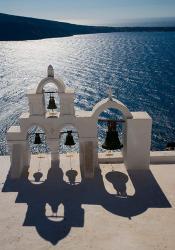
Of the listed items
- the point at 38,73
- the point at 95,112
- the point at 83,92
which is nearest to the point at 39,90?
the point at 95,112

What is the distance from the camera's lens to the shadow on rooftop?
622 inches

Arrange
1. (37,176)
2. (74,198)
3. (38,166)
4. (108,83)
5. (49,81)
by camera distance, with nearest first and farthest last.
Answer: (74,198) → (49,81) → (37,176) → (38,166) → (108,83)

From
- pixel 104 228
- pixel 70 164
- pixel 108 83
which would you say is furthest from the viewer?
pixel 108 83

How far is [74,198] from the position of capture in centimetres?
1786

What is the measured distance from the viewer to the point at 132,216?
16.2 m

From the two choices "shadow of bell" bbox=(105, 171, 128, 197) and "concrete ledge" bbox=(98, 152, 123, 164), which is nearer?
"shadow of bell" bbox=(105, 171, 128, 197)

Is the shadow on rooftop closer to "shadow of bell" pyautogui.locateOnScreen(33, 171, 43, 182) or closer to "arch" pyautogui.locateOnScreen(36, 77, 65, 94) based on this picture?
"shadow of bell" pyautogui.locateOnScreen(33, 171, 43, 182)

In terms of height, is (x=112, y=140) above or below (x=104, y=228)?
above

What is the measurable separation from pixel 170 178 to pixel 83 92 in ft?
184

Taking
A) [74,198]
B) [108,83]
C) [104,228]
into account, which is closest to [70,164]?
[74,198]

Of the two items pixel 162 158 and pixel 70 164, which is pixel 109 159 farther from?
pixel 162 158

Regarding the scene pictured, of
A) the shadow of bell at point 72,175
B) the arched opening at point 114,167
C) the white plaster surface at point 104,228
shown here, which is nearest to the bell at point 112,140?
the arched opening at point 114,167

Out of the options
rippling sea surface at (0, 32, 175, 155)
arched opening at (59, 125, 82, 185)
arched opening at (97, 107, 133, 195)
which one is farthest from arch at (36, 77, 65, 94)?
rippling sea surface at (0, 32, 175, 155)

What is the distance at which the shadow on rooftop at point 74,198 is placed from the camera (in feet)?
51.8
